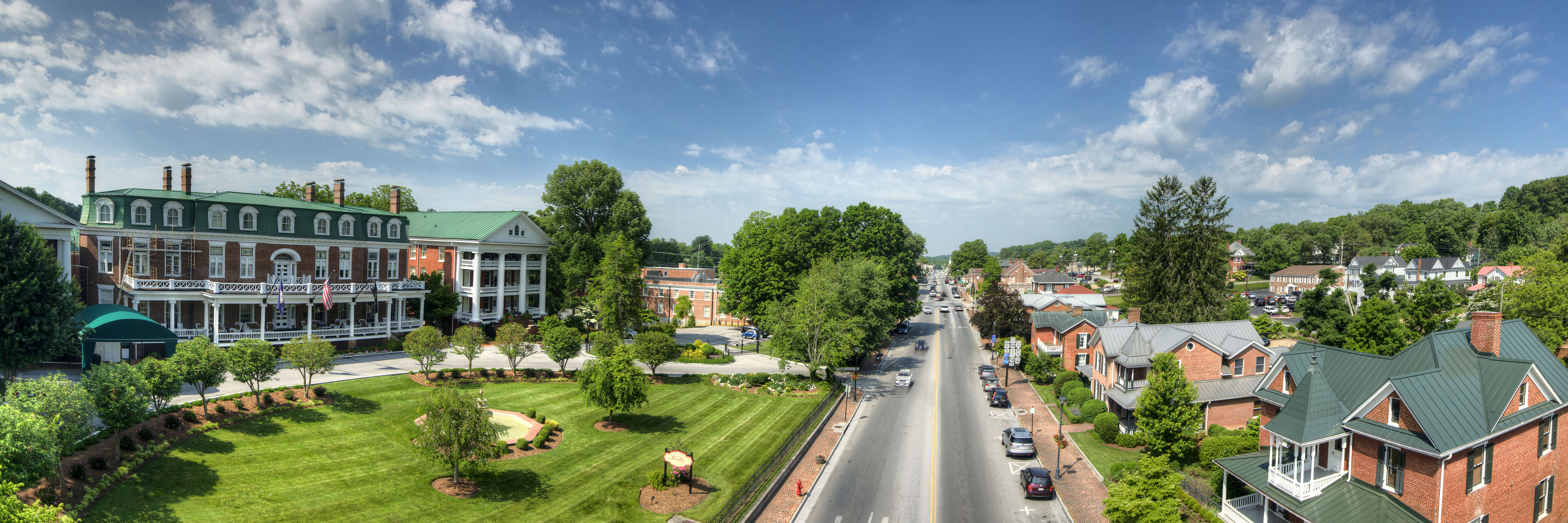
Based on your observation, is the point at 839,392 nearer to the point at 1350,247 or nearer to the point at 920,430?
the point at 920,430

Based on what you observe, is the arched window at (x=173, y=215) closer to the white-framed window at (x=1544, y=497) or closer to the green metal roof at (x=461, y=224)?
the green metal roof at (x=461, y=224)

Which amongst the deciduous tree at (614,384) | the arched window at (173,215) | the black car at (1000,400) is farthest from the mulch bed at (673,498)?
the arched window at (173,215)

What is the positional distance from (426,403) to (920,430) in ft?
85.8

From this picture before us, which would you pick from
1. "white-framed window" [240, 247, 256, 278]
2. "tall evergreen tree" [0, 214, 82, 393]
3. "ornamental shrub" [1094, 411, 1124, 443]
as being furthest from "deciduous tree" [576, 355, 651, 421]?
"white-framed window" [240, 247, 256, 278]

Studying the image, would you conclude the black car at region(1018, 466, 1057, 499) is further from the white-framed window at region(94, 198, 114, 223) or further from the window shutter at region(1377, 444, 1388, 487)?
the white-framed window at region(94, 198, 114, 223)

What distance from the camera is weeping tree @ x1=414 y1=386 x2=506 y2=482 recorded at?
915 inches

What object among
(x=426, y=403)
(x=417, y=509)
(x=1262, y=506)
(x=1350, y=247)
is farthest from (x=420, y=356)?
(x=1350, y=247)

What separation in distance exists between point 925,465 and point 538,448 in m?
18.5

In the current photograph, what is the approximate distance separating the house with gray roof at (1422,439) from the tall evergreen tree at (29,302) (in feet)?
164

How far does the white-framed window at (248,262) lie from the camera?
136 ft

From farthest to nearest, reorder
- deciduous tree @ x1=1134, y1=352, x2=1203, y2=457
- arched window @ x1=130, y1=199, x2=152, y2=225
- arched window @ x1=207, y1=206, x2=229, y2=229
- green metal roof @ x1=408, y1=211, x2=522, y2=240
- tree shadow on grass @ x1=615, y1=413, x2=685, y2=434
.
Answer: green metal roof @ x1=408, y1=211, x2=522, y2=240 < arched window @ x1=207, y1=206, x2=229, y2=229 < arched window @ x1=130, y1=199, x2=152, y2=225 < tree shadow on grass @ x1=615, y1=413, x2=685, y2=434 < deciduous tree @ x1=1134, y1=352, x2=1203, y2=457

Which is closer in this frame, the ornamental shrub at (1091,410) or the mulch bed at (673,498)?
the mulch bed at (673,498)

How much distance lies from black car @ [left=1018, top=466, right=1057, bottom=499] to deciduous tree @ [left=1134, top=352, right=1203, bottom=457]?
18.9ft

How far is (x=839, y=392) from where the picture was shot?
46.9 m
